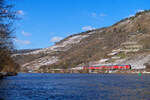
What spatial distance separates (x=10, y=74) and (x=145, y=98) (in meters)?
103

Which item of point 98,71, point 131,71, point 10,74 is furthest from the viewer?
point 98,71

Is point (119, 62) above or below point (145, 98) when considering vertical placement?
above

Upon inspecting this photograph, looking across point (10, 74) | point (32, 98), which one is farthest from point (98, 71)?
point (32, 98)

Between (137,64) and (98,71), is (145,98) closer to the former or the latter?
(137,64)

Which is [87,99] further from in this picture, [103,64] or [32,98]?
[103,64]

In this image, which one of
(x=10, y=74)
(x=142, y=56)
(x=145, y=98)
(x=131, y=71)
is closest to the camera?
(x=145, y=98)

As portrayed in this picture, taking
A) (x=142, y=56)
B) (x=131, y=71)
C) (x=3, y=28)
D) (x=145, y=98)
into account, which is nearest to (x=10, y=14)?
(x=3, y=28)

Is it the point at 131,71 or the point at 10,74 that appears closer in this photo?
the point at 10,74

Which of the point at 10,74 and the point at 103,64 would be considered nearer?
the point at 10,74

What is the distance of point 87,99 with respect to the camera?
36500mm

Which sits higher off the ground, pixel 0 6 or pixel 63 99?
pixel 0 6

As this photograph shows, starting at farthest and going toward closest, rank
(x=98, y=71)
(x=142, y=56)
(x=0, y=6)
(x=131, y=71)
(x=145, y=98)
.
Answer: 1. (x=98, y=71)
2. (x=142, y=56)
3. (x=131, y=71)
4. (x=145, y=98)
5. (x=0, y=6)

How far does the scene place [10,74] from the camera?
13150 cm

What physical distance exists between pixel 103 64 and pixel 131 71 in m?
37.1
